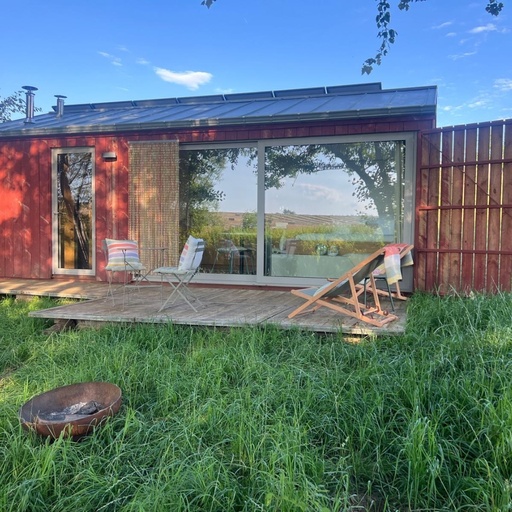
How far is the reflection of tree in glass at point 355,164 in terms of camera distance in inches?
207

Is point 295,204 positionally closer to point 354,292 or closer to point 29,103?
point 354,292

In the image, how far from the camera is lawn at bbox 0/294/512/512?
157 centimetres

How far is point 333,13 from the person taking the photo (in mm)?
9062

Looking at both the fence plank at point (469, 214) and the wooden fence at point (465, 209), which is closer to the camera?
the wooden fence at point (465, 209)

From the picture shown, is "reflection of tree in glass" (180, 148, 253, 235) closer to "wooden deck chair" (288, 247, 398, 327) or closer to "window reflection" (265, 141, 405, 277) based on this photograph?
"window reflection" (265, 141, 405, 277)

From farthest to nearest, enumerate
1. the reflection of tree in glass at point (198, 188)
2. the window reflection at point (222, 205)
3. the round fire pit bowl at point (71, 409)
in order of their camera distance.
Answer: the reflection of tree in glass at point (198, 188), the window reflection at point (222, 205), the round fire pit bowl at point (71, 409)

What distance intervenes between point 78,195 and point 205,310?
3.47 m

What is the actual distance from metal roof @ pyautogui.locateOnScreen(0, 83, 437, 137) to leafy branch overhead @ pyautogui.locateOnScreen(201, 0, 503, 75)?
856mm

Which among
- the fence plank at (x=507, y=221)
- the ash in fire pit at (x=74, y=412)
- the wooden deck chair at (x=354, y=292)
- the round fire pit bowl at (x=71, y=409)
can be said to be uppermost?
the fence plank at (x=507, y=221)

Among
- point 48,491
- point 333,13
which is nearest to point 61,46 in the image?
point 333,13

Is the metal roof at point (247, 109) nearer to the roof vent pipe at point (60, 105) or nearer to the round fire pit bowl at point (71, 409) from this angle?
the roof vent pipe at point (60, 105)

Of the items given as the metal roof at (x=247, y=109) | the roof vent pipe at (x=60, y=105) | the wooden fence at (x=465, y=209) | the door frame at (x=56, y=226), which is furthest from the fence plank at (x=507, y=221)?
the roof vent pipe at (x=60, y=105)

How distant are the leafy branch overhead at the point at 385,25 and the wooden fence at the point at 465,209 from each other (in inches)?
45.3

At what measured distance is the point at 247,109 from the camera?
6391mm
